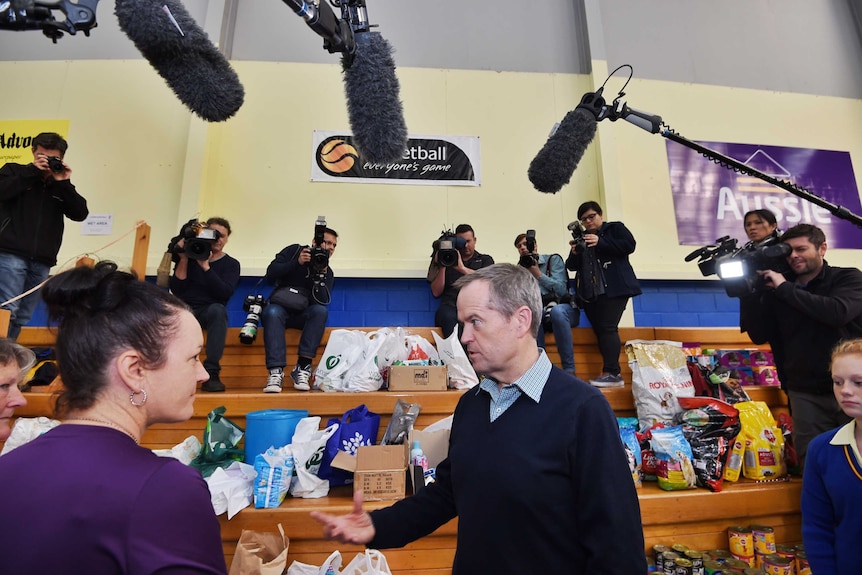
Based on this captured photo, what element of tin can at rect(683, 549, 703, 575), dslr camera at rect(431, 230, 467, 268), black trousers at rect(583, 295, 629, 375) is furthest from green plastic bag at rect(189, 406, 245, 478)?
black trousers at rect(583, 295, 629, 375)

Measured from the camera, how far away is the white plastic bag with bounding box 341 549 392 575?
1402mm

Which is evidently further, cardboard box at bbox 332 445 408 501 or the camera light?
the camera light

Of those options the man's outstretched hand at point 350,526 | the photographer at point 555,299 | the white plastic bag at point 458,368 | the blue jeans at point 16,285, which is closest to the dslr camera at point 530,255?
the photographer at point 555,299

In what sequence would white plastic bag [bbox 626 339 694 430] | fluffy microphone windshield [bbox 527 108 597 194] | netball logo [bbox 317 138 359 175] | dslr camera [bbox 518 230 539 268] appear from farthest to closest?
netball logo [bbox 317 138 359 175] → dslr camera [bbox 518 230 539 268] → white plastic bag [bbox 626 339 694 430] → fluffy microphone windshield [bbox 527 108 597 194]

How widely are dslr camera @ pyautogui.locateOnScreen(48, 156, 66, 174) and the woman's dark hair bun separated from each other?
254 centimetres

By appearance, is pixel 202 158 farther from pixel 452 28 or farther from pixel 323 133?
pixel 452 28

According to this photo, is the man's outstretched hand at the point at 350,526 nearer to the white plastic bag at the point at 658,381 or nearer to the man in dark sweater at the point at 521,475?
the man in dark sweater at the point at 521,475

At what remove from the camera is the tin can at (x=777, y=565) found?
176 centimetres

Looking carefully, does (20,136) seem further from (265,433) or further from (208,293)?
(265,433)

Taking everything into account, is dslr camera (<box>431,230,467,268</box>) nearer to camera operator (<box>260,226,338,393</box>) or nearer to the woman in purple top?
camera operator (<box>260,226,338,393</box>)

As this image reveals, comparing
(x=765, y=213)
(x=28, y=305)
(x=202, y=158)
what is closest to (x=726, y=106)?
Result: (x=765, y=213)

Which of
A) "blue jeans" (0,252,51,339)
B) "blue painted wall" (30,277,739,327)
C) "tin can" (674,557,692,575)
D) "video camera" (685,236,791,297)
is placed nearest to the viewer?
"tin can" (674,557,692,575)

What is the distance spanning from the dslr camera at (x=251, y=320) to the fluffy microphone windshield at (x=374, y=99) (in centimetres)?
157

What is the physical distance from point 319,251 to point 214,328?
0.82m
